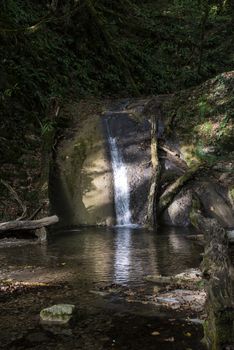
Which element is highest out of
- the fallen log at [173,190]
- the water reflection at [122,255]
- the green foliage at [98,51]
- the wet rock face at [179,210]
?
the green foliage at [98,51]

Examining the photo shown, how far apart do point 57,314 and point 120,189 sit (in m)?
8.48

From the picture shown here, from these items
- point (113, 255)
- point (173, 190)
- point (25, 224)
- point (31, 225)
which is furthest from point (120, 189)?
point (113, 255)

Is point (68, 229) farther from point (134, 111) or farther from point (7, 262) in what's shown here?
point (134, 111)

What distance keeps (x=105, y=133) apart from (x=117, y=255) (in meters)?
6.54

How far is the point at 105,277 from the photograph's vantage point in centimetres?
803

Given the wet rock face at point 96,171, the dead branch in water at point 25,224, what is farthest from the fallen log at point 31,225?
the wet rock face at point 96,171

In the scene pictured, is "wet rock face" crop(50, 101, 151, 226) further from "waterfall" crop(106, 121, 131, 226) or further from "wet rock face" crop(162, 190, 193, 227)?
"wet rock face" crop(162, 190, 193, 227)

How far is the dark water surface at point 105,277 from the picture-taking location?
5.44 metres

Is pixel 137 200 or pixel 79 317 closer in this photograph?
pixel 79 317

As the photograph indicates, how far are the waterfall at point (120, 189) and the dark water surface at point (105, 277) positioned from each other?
3.30ft

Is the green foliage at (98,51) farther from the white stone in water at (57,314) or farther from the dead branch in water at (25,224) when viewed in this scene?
the white stone in water at (57,314)

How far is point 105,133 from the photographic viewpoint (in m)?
15.5

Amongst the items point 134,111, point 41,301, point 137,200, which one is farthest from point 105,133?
point 41,301

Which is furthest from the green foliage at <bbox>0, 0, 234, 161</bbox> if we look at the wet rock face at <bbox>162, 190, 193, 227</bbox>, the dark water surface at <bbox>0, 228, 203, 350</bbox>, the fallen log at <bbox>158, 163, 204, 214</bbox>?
the dark water surface at <bbox>0, 228, 203, 350</bbox>
